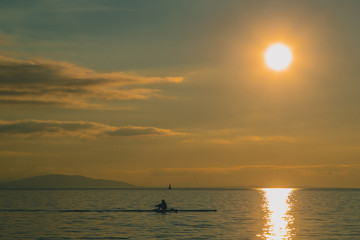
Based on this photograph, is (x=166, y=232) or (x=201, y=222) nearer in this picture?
(x=166, y=232)

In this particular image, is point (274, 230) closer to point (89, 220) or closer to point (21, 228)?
point (89, 220)

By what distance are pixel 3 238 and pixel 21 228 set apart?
9032mm

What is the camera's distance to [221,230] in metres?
54.5

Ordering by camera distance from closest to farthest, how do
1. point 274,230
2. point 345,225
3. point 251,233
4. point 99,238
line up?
point 99,238
point 251,233
point 274,230
point 345,225

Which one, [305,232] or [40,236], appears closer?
[40,236]

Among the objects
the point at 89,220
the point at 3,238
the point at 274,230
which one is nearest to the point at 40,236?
the point at 3,238

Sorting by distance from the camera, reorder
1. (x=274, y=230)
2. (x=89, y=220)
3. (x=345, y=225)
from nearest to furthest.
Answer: (x=274, y=230) → (x=345, y=225) → (x=89, y=220)

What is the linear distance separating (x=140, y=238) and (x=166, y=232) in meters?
5.69

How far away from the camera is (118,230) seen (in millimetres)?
53906

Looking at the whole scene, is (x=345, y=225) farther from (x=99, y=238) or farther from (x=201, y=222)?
(x=99, y=238)

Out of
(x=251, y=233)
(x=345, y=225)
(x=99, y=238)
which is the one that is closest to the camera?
(x=99, y=238)

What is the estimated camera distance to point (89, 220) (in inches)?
2623

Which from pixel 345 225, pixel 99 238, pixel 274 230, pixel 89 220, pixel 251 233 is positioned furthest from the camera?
pixel 89 220

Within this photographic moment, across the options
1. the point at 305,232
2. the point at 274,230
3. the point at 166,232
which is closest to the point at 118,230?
the point at 166,232
